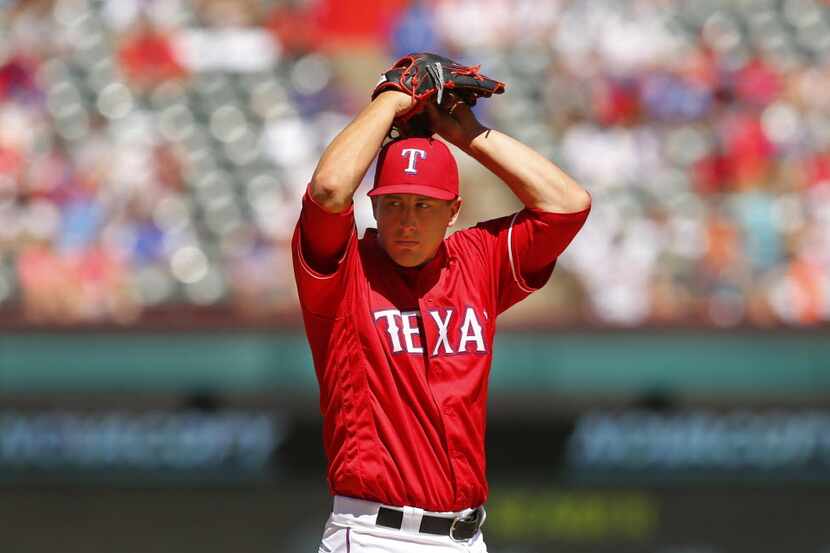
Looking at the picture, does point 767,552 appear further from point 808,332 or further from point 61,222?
point 61,222

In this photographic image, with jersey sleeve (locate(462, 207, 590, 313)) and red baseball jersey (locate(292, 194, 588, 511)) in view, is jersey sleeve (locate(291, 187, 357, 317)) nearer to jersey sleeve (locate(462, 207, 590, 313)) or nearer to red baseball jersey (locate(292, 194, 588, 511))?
red baseball jersey (locate(292, 194, 588, 511))

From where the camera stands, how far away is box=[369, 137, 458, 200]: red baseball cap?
2.69 metres

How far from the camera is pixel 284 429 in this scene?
634cm

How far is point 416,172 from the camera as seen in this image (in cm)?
270

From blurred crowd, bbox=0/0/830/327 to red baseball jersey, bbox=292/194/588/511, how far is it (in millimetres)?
3550

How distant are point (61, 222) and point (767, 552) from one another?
14.7 ft

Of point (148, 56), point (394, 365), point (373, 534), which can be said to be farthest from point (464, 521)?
point (148, 56)

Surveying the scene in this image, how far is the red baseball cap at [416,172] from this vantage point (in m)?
2.69

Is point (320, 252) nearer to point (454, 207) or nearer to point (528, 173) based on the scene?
point (454, 207)

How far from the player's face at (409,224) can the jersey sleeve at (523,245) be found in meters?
0.22

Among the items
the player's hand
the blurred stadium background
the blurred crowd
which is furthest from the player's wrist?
the blurred crowd

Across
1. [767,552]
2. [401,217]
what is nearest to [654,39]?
[767,552]

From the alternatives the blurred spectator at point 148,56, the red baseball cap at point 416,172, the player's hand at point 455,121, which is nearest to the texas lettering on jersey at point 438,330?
the red baseball cap at point 416,172

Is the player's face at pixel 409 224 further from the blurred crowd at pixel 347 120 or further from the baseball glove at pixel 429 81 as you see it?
the blurred crowd at pixel 347 120
